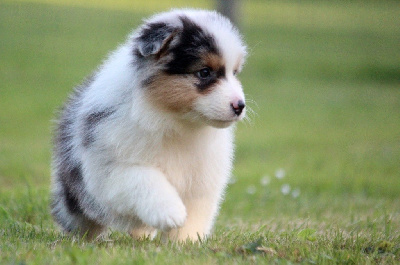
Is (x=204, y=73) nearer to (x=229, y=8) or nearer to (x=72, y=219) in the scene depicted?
(x=72, y=219)

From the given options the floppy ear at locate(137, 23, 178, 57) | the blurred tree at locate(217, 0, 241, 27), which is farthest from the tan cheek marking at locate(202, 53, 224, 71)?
the blurred tree at locate(217, 0, 241, 27)

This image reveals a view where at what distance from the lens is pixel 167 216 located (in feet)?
14.6

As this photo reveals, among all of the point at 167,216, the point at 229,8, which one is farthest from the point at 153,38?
the point at 229,8

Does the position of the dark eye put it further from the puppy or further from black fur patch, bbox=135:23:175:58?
black fur patch, bbox=135:23:175:58

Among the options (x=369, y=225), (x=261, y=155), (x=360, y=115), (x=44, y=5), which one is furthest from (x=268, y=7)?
(x=369, y=225)

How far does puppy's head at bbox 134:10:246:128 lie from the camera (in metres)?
4.71

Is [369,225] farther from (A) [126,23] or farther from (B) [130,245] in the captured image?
(A) [126,23]

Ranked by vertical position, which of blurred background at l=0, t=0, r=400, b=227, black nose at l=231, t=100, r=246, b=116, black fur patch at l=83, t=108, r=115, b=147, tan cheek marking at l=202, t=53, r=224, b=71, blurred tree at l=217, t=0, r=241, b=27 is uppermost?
tan cheek marking at l=202, t=53, r=224, b=71

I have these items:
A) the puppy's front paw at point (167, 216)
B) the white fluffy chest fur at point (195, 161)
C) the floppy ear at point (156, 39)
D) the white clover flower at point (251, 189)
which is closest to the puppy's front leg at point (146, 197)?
the puppy's front paw at point (167, 216)

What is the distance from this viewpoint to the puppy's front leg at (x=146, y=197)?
4480mm

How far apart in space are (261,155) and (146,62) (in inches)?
284

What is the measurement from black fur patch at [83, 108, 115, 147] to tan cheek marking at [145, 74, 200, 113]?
34 centimetres

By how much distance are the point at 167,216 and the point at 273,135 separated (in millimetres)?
9192

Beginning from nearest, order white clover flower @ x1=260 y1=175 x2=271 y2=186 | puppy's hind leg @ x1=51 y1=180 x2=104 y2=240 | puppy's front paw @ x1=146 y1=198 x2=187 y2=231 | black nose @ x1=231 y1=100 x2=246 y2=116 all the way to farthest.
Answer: puppy's front paw @ x1=146 y1=198 x2=187 y2=231 < black nose @ x1=231 y1=100 x2=246 y2=116 < puppy's hind leg @ x1=51 y1=180 x2=104 y2=240 < white clover flower @ x1=260 y1=175 x2=271 y2=186
